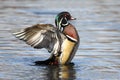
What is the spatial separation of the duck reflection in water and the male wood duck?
17 cm

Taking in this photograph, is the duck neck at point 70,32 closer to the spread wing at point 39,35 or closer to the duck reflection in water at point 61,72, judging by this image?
the spread wing at point 39,35

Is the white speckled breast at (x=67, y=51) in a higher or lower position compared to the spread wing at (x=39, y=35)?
lower

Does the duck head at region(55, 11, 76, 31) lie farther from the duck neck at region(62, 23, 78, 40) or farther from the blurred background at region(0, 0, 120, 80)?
the blurred background at region(0, 0, 120, 80)

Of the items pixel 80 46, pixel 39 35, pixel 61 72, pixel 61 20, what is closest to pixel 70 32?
pixel 61 20

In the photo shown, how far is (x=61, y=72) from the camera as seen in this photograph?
1099 cm

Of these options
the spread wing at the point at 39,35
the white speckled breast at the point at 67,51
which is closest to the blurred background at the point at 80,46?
the white speckled breast at the point at 67,51

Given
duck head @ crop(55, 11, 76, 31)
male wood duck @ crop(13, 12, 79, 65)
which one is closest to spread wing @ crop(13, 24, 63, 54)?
male wood duck @ crop(13, 12, 79, 65)

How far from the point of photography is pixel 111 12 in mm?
19266

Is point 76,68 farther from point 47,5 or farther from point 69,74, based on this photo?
point 47,5

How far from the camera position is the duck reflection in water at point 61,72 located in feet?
34.3

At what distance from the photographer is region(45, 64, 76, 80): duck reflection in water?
10.5 metres

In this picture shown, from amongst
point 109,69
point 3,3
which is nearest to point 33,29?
point 109,69

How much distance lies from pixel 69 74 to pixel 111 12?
875 centimetres

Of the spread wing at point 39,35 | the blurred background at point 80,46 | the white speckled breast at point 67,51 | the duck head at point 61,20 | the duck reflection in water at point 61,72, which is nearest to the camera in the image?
the duck reflection in water at point 61,72
